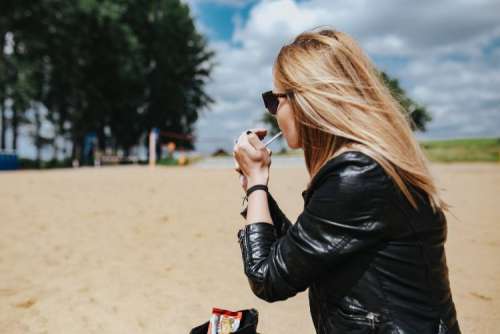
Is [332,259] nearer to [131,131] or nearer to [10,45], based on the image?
[10,45]

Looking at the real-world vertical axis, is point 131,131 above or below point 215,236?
above

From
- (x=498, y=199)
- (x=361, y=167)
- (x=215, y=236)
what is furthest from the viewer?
(x=498, y=199)

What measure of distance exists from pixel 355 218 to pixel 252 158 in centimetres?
50

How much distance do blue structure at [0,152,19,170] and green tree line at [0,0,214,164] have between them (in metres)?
3.63

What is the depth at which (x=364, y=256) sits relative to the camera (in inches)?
52.7

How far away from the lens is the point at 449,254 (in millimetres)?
5215

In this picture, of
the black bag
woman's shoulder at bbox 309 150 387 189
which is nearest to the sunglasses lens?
woman's shoulder at bbox 309 150 387 189

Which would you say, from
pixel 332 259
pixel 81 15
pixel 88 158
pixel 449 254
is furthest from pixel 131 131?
pixel 332 259

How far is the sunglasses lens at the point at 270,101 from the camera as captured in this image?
170 centimetres

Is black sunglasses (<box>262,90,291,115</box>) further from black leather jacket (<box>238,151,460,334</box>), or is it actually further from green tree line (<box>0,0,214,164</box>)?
green tree line (<box>0,0,214,164</box>)

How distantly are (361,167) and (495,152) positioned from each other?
38.2 metres

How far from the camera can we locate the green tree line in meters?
26.3

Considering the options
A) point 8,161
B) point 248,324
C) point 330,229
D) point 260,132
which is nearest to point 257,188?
point 260,132

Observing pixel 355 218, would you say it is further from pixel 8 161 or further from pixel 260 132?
pixel 8 161
